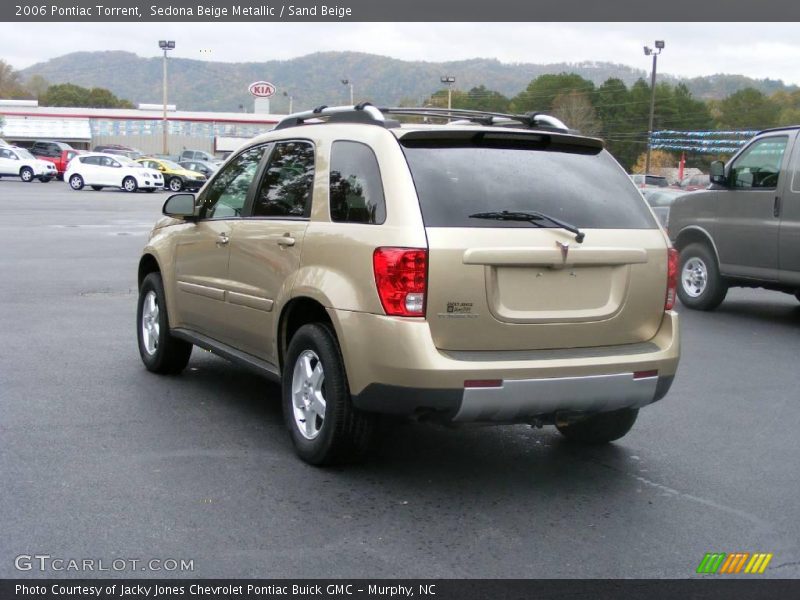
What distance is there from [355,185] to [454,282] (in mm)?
885

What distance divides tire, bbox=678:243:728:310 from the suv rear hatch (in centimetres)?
659

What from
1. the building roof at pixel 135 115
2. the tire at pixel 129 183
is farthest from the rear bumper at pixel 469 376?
the building roof at pixel 135 115

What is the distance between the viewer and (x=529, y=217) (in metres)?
4.79

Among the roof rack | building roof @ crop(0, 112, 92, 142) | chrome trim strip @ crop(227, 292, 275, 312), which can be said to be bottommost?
building roof @ crop(0, 112, 92, 142)

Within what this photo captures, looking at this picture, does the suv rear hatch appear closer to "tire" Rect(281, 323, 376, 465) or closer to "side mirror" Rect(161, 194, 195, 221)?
"tire" Rect(281, 323, 376, 465)

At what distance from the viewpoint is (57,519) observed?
4.31 meters

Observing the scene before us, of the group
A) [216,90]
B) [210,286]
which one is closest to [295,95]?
[216,90]

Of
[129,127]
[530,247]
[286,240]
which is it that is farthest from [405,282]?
[129,127]

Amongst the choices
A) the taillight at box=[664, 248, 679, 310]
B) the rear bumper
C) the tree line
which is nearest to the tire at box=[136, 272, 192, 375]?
the rear bumper

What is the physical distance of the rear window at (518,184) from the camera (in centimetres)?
476

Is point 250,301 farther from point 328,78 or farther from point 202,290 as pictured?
point 328,78

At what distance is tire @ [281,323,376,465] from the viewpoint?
490cm

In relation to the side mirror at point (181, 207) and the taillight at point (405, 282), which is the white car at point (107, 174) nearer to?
the side mirror at point (181, 207)

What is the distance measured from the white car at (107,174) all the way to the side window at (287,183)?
38.4 metres
